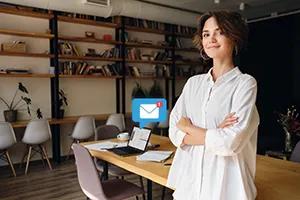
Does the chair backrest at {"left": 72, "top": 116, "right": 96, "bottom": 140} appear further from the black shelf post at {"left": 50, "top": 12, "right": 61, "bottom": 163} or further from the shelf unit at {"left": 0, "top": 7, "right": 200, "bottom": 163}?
the black shelf post at {"left": 50, "top": 12, "right": 61, "bottom": 163}

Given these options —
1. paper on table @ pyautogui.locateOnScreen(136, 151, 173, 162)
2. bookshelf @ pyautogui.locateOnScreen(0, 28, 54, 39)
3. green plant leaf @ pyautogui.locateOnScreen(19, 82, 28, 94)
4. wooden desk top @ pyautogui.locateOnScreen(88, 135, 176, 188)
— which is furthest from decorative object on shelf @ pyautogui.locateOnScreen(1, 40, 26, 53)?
paper on table @ pyautogui.locateOnScreen(136, 151, 173, 162)

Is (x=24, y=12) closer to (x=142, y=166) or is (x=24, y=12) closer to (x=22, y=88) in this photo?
(x=22, y=88)

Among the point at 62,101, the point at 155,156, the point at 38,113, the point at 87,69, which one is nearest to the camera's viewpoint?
the point at 155,156

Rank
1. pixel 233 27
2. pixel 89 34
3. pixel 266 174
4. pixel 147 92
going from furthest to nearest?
1. pixel 147 92
2. pixel 89 34
3. pixel 266 174
4. pixel 233 27

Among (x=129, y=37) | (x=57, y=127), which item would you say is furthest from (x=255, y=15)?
(x=57, y=127)

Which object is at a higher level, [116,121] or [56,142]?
[116,121]

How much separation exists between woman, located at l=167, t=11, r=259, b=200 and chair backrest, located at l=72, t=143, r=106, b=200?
0.86 m

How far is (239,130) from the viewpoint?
3.69ft

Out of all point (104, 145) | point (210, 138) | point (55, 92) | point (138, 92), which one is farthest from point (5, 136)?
point (210, 138)

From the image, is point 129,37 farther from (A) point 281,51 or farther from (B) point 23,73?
(A) point 281,51

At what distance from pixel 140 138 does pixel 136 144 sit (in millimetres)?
63

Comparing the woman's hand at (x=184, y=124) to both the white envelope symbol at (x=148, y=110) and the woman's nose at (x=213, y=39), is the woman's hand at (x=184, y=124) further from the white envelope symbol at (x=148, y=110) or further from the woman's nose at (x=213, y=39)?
the white envelope symbol at (x=148, y=110)

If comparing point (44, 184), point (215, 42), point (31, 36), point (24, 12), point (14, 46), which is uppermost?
point (24, 12)

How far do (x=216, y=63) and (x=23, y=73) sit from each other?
426 cm
